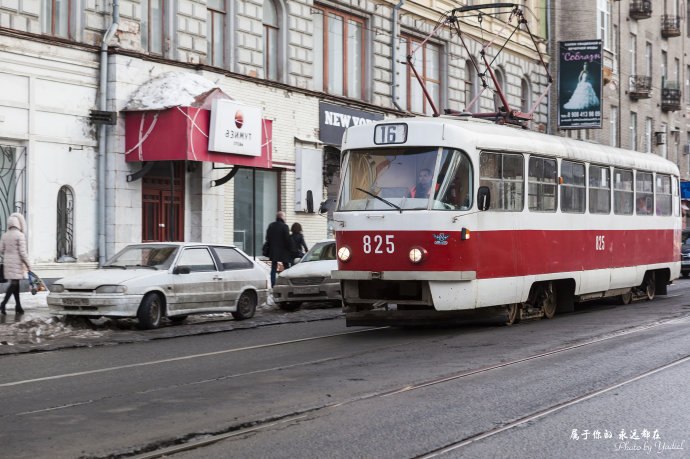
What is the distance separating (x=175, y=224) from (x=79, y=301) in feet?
29.5

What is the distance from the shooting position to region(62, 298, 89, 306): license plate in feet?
49.4

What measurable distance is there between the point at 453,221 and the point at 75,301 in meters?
5.86

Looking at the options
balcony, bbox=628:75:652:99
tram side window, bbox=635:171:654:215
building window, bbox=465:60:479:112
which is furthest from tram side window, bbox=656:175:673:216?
balcony, bbox=628:75:652:99

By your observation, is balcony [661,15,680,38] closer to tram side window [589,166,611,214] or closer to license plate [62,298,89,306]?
tram side window [589,166,611,214]

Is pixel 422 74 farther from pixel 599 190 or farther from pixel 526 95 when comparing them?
pixel 599 190

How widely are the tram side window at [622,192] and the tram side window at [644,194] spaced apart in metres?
0.41

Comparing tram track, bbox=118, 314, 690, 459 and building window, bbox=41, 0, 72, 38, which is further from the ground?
building window, bbox=41, 0, 72, 38

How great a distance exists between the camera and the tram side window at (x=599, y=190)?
17844 millimetres

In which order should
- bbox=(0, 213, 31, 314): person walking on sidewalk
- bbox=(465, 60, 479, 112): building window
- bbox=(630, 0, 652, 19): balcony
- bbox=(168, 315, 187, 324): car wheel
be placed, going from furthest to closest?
bbox=(630, 0, 652, 19): balcony < bbox=(465, 60, 479, 112): building window < bbox=(0, 213, 31, 314): person walking on sidewalk < bbox=(168, 315, 187, 324): car wheel

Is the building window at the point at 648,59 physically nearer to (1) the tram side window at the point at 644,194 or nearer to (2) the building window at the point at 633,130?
(2) the building window at the point at 633,130

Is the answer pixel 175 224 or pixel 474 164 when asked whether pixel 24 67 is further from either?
pixel 474 164

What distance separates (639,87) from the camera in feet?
167

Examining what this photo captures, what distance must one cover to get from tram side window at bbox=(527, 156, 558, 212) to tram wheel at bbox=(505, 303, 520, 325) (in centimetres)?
153

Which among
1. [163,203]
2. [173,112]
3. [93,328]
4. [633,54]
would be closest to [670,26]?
[633,54]
